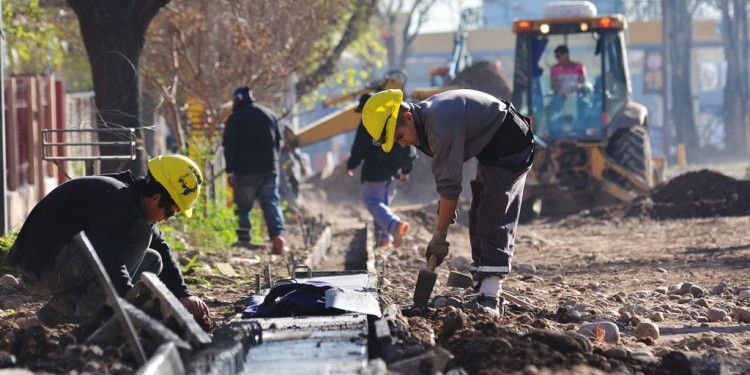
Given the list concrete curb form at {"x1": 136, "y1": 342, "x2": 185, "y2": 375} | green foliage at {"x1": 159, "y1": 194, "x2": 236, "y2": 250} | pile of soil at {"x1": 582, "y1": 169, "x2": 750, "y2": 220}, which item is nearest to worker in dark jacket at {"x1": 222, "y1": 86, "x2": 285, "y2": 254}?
green foliage at {"x1": 159, "y1": 194, "x2": 236, "y2": 250}

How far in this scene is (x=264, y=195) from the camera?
14625mm

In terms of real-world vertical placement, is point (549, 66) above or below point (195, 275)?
above

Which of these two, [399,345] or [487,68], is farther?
[487,68]

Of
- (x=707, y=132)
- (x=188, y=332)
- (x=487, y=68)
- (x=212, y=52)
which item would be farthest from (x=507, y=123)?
(x=707, y=132)

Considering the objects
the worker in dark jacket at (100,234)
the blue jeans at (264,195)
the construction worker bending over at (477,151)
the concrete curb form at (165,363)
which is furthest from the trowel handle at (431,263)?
the blue jeans at (264,195)

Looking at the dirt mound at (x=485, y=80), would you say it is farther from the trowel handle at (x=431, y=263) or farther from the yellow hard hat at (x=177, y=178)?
the yellow hard hat at (x=177, y=178)

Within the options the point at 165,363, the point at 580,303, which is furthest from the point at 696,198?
the point at 165,363

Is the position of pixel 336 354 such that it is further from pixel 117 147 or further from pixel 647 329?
pixel 117 147

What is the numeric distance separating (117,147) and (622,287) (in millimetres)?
4897

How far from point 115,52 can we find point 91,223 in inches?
192

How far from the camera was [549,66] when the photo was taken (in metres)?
20.8

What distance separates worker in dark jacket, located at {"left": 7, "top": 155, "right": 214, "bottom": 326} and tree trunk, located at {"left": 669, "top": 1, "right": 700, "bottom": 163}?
49.1 metres

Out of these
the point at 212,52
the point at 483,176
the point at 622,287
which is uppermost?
the point at 212,52

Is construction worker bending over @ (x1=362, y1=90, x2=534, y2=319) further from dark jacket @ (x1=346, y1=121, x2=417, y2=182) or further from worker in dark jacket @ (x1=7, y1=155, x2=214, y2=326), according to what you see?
dark jacket @ (x1=346, y1=121, x2=417, y2=182)
